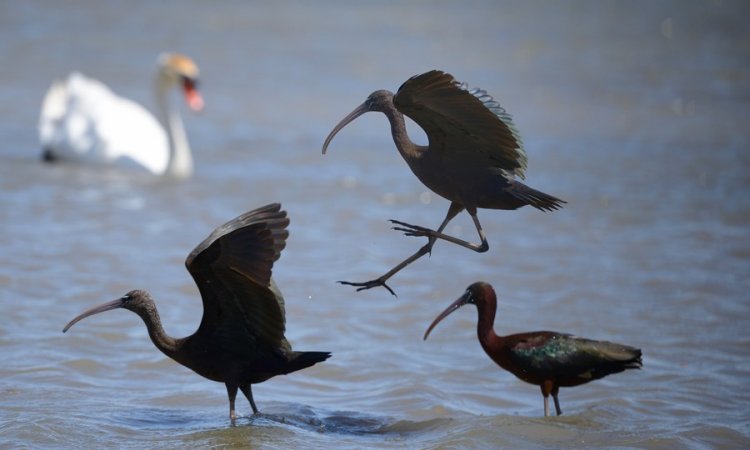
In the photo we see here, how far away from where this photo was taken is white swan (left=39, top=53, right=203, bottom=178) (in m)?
12.2

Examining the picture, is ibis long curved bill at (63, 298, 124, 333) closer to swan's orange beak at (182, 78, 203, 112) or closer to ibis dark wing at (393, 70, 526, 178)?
ibis dark wing at (393, 70, 526, 178)

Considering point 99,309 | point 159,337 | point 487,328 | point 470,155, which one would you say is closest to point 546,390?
point 487,328

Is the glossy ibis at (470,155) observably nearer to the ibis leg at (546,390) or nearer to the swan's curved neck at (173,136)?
the ibis leg at (546,390)

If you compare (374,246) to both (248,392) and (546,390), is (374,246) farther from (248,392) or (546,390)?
(248,392)

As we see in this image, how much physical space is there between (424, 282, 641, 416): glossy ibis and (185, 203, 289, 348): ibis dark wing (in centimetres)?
88

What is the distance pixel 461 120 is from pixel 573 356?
133 cm

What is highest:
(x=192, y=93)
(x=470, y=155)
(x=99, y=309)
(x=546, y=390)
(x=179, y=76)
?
(x=179, y=76)

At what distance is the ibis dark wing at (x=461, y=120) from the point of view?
18.2ft

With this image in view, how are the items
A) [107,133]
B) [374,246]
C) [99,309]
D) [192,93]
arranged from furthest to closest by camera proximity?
[192,93], [107,133], [374,246], [99,309]

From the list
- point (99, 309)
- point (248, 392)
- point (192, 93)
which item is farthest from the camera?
point (192, 93)

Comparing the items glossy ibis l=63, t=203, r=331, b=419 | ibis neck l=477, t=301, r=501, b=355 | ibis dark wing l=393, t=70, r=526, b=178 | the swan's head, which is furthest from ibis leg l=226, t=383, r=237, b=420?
the swan's head

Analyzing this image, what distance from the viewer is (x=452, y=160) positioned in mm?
6035

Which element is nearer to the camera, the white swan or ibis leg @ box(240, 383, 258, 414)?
ibis leg @ box(240, 383, 258, 414)

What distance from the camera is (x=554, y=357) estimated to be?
243 inches
